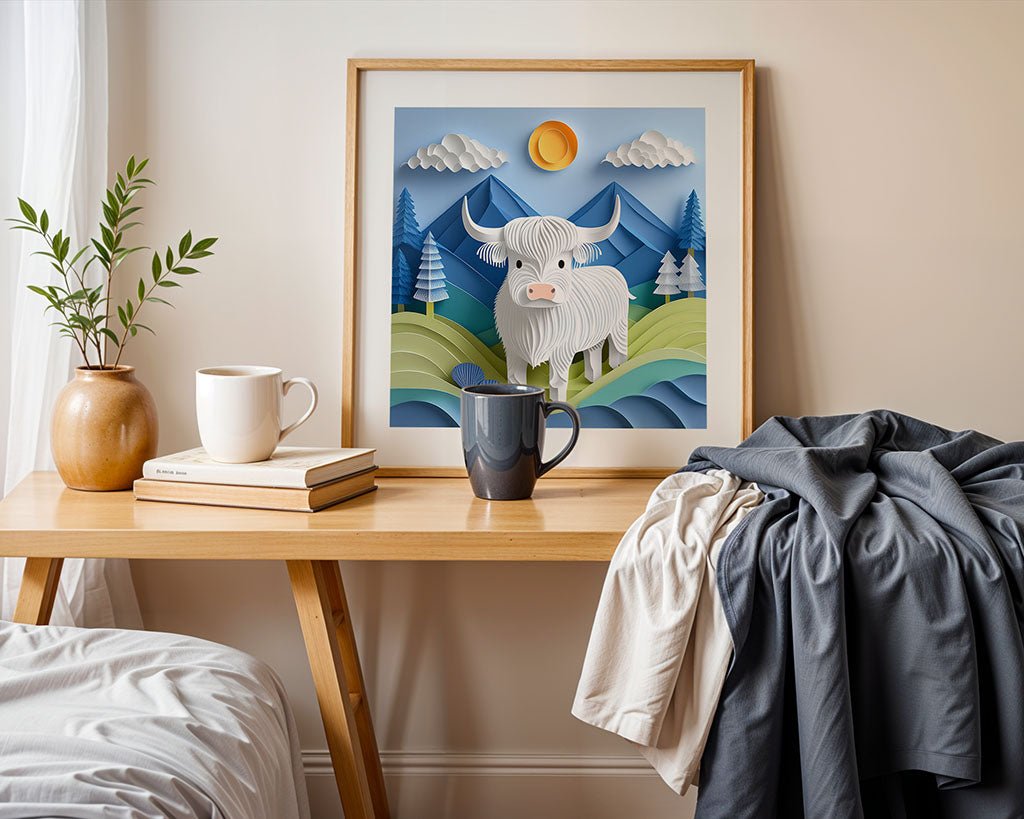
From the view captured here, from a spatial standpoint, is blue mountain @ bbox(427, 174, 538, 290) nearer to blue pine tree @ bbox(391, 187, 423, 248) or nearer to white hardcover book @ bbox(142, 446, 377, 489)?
blue pine tree @ bbox(391, 187, 423, 248)

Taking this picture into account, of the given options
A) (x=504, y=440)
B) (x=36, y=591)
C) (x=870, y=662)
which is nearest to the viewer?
(x=870, y=662)

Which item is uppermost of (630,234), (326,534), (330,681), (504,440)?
(630,234)

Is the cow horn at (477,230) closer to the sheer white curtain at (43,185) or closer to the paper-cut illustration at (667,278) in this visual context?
the paper-cut illustration at (667,278)

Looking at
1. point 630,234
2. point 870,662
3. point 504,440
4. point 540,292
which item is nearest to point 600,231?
point 630,234

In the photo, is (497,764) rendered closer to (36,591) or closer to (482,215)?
(36,591)

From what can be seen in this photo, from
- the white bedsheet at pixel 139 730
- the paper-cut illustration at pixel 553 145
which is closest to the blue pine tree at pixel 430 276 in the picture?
the paper-cut illustration at pixel 553 145

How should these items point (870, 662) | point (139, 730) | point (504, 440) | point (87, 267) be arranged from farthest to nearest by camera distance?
1. point (87, 267)
2. point (504, 440)
3. point (870, 662)
4. point (139, 730)

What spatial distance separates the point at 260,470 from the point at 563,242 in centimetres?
71

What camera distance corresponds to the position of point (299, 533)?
1.32m

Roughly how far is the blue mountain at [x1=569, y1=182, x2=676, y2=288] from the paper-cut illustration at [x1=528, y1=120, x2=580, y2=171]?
0.09 meters

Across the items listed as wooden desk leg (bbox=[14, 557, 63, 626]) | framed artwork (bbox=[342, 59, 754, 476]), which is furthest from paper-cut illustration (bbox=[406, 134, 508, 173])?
wooden desk leg (bbox=[14, 557, 63, 626])

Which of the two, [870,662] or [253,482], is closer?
[870,662]

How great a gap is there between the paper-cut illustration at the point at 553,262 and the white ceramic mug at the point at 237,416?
1.08ft

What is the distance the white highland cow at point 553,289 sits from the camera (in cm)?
175
